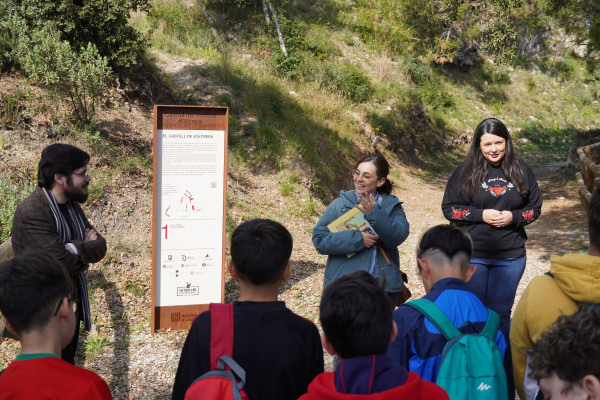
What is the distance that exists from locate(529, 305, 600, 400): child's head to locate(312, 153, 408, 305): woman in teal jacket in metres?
1.72

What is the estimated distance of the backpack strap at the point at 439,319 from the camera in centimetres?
223

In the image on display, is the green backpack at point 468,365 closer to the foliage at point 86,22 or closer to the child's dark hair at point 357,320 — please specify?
the child's dark hair at point 357,320

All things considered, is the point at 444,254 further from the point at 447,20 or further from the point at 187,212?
the point at 447,20

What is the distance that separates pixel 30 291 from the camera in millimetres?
1920

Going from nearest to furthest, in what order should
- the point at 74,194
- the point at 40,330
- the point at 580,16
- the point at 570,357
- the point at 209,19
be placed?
the point at 570,357
the point at 40,330
the point at 74,194
the point at 580,16
the point at 209,19

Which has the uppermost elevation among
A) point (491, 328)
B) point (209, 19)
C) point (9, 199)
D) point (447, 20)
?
point (209, 19)

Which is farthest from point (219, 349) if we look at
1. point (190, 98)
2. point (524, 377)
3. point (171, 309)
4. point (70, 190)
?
point (190, 98)

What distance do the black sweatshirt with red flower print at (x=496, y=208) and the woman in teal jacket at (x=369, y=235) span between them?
0.50 m

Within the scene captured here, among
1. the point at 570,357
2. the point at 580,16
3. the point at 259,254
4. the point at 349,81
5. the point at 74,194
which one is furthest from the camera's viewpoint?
the point at 349,81

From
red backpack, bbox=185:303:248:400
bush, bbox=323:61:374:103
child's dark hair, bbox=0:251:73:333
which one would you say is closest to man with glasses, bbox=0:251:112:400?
child's dark hair, bbox=0:251:73:333

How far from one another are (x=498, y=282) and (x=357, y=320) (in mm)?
2289

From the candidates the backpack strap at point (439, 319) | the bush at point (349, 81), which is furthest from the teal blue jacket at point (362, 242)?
the bush at point (349, 81)

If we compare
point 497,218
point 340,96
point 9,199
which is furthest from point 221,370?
point 340,96

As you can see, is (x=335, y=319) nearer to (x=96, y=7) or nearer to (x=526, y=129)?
(x=96, y=7)
